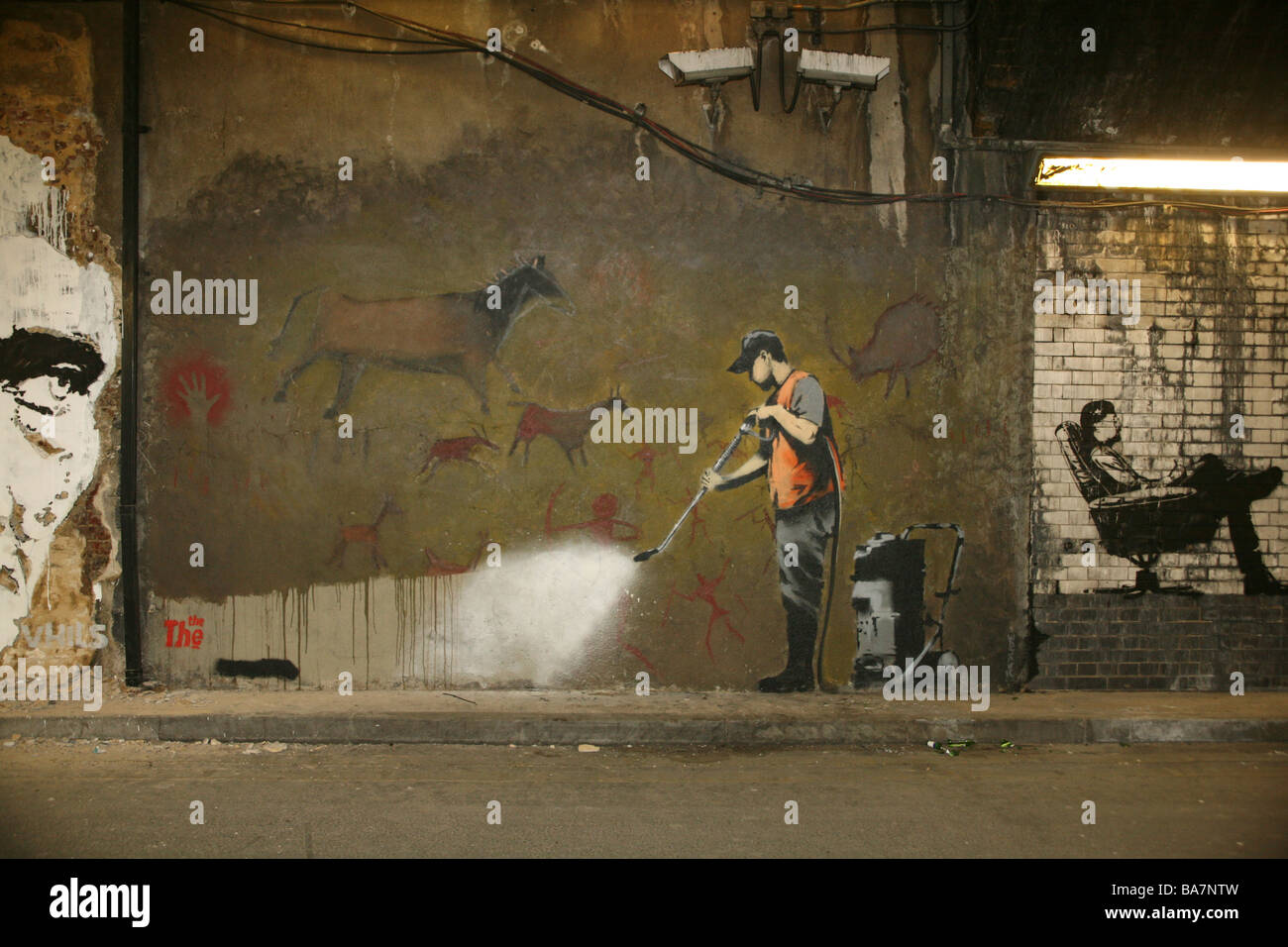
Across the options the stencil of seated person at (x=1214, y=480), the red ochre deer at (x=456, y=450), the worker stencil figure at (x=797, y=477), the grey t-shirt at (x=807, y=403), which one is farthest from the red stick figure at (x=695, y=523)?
the stencil of seated person at (x=1214, y=480)

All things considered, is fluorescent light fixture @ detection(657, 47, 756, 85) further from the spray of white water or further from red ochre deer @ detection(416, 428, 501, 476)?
the spray of white water

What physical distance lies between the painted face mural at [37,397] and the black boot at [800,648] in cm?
601

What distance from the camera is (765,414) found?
7.55 m

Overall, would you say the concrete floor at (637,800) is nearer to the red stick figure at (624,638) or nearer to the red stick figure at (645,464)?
the red stick figure at (624,638)

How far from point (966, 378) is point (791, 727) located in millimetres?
3310

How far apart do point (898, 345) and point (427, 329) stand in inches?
156

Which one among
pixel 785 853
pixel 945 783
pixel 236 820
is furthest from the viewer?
pixel 945 783

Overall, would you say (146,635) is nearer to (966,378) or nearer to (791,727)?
(791,727)

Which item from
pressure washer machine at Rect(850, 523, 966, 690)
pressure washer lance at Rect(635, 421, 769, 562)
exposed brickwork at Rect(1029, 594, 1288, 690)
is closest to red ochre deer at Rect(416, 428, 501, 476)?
pressure washer lance at Rect(635, 421, 769, 562)

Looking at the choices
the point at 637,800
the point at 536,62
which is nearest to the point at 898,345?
the point at 536,62

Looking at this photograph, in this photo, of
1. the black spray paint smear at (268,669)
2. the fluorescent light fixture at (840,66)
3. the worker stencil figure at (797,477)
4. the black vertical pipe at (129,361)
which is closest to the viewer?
the fluorescent light fixture at (840,66)

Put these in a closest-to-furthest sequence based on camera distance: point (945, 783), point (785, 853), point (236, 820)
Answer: point (785, 853), point (236, 820), point (945, 783)

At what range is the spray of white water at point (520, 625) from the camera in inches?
294

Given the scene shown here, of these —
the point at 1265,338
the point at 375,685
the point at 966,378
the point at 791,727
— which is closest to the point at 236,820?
the point at 375,685
